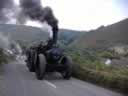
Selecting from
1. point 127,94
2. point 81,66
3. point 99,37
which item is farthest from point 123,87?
point 99,37

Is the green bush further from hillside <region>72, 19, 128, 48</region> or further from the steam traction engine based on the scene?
hillside <region>72, 19, 128, 48</region>

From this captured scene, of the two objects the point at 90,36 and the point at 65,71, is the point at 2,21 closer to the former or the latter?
the point at 65,71

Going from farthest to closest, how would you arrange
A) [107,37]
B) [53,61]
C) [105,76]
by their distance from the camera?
1. [107,37]
2. [53,61]
3. [105,76]

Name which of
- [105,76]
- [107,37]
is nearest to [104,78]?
[105,76]

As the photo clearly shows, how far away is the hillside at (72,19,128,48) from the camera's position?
1774 inches

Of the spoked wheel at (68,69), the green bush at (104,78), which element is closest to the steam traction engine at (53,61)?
the spoked wheel at (68,69)

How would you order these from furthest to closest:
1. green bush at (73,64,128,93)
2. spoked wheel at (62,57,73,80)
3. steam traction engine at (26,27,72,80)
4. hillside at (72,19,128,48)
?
hillside at (72,19,128,48) → spoked wheel at (62,57,73,80) → steam traction engine at (26,27,72,80) → green bush at (73,64,128,93)

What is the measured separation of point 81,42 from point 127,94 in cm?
4519

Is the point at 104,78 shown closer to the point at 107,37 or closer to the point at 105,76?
the point at 105,76

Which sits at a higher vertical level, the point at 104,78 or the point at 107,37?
the point at 107,37

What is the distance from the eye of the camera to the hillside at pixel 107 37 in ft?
148

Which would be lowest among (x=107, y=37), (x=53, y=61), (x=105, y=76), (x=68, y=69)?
(x=68, y=69)

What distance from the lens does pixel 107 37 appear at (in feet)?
160

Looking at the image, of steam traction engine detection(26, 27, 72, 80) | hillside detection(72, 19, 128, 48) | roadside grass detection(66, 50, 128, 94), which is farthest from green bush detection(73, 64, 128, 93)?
hillside detection(72, 19, 128, 48)
